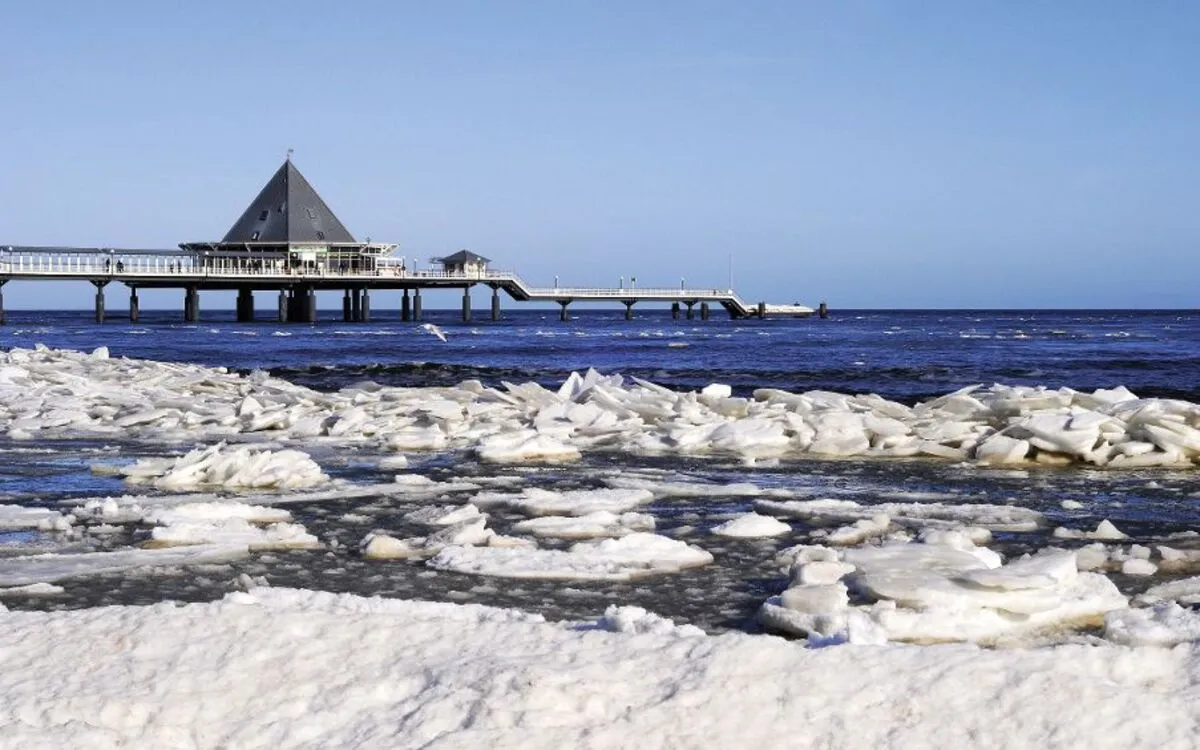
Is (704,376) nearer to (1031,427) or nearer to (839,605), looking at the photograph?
(1031,427)

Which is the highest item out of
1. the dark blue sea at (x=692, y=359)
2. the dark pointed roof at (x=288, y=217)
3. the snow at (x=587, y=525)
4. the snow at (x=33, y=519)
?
the dark pointed roof at (x=288, y=217)

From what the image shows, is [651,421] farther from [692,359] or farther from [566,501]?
[692,359]

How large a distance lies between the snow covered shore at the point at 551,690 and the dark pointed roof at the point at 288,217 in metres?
66.3

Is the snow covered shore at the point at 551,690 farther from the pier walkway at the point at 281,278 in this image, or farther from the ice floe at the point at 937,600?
the pier walkway at the point at 281,278

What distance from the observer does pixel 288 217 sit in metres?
69.1

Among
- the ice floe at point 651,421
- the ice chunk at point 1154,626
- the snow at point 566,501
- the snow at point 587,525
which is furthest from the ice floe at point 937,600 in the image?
the ice floe at point 651,421

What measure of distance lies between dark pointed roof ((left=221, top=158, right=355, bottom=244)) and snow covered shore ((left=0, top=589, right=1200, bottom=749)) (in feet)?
217

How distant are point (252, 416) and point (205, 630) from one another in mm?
9026

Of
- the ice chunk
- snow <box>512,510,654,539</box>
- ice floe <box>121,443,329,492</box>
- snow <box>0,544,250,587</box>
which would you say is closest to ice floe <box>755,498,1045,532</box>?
snow <box>512,510,654,539</box>

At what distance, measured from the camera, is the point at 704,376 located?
27.0 metres

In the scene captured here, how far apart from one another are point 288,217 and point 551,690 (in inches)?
2691

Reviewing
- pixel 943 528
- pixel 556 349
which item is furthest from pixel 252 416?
pixel 556 349

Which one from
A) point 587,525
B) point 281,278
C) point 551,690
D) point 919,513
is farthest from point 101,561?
point 281,278

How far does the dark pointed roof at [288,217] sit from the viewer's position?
226ft
